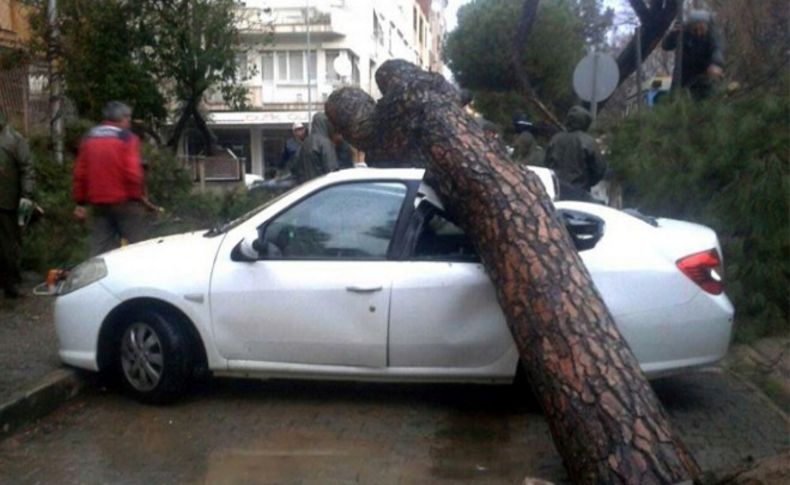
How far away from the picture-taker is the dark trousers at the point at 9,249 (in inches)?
394

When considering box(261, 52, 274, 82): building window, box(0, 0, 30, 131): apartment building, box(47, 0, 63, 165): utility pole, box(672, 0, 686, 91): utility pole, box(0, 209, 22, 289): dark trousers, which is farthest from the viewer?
box(261, 52, 274, 82): building window

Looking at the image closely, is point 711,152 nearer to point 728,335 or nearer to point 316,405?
point 728,335

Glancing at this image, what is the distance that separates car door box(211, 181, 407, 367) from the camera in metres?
7.02

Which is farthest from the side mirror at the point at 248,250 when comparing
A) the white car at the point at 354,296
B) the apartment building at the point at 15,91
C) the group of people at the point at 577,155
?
the apartment building at the point at 15,91

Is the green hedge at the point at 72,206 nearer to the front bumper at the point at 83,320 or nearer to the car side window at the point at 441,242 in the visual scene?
the front bumper at the point at 83,320

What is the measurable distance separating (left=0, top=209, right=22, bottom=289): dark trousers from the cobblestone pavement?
21 centimetres

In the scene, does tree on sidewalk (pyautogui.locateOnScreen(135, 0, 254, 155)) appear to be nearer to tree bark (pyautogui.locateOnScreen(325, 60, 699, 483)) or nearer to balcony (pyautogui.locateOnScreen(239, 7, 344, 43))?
tree bark (pyautogui.locateOnScreen(325, 60, 699, 483))

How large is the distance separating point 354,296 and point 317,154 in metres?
6.75

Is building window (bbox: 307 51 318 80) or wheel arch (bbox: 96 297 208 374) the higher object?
building window (bbox: 307 51 318 80)

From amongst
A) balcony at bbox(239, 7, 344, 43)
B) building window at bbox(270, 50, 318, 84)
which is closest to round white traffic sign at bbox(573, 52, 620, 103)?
balcony at bbox(239, 7, 344, 43)

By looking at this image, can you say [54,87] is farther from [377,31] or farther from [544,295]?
[377,31]

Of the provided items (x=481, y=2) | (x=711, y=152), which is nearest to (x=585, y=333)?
(x=711, y=152)

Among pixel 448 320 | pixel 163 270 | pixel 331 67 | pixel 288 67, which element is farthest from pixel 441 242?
pixel 288 67

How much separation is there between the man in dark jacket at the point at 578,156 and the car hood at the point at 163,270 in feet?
17.8
